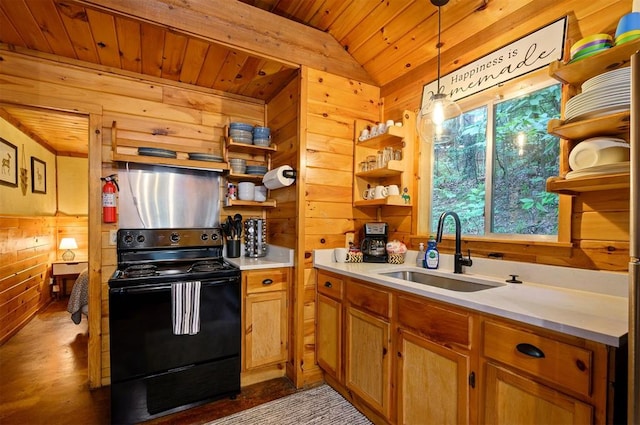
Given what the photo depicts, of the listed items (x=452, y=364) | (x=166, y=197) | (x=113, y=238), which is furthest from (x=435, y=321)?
(x=113, y=238)

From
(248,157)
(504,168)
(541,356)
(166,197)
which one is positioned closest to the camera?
(541,356)

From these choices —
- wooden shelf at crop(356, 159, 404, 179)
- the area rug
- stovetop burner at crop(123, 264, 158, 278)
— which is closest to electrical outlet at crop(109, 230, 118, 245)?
stovetop burner at crop(123, 264, 158, 278)

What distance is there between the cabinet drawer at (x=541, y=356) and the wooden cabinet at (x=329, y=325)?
3.50 feet

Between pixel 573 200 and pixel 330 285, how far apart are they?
1.51 m

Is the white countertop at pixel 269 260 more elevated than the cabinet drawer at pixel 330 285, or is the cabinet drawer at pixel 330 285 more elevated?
the white countertop at pixel 269 260

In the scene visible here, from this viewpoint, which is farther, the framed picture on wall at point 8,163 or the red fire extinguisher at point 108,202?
the framed picture on wall at point 8,163

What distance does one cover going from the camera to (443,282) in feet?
6.37

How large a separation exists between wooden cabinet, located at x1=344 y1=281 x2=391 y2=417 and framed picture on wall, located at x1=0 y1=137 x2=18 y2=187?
3888mm

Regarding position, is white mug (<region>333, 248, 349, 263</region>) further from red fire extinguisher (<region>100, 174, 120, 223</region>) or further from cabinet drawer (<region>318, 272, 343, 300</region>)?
red fire extinguisher (<region>100, 174, 120, 223</region>)

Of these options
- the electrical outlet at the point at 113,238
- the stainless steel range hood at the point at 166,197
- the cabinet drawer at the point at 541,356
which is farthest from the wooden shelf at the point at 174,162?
the cabinet drawer at the point at 541,356

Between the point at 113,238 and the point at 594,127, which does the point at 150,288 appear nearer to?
the point at 113,238

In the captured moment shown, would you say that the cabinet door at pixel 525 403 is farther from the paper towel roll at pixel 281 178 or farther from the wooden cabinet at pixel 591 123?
the paper towel roll at pixel 281 178

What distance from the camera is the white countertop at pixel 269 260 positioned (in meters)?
2.27

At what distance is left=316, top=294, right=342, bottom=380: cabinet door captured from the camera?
6.93ft
